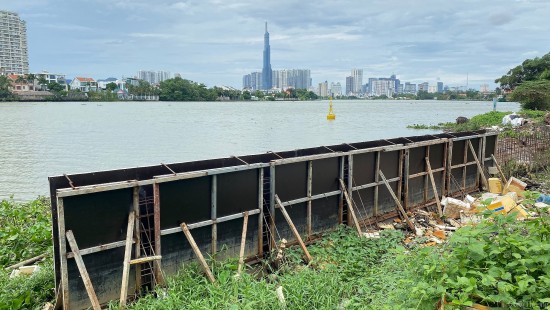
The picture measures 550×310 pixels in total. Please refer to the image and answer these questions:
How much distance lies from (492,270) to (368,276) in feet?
9.23

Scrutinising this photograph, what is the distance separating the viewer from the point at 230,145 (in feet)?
120

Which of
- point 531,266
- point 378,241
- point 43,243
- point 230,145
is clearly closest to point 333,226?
point 378,241

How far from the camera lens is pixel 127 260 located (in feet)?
21.0

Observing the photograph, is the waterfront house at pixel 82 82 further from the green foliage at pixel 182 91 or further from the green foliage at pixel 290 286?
the green foliage at pixel 290 286

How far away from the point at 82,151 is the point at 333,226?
27756mm

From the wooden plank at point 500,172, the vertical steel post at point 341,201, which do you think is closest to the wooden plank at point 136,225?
the vertical steel post at point 341,201

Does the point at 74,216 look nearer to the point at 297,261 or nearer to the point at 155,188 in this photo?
the point at 155,188

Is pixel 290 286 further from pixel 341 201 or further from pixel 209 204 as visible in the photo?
pixel 341 201

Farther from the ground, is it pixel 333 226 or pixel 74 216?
pixel 74 216

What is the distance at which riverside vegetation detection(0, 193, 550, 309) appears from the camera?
4.73m

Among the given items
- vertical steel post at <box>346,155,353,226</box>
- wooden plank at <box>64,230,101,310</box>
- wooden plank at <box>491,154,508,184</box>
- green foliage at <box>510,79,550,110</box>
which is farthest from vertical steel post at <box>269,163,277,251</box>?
green foliage at <box>510,79,550,110</box>

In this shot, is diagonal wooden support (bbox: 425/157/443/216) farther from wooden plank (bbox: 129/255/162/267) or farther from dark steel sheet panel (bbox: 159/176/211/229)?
wooden plank (bbox: 129/255/162/267)

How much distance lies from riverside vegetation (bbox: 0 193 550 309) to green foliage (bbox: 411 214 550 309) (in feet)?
0.04

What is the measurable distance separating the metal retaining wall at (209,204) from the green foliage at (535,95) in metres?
42.7
